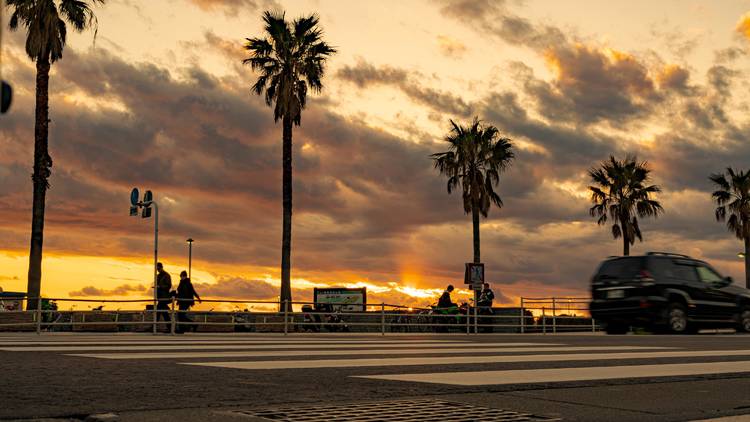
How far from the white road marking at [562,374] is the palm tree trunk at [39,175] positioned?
26.9 meters

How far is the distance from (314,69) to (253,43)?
318 centimetres

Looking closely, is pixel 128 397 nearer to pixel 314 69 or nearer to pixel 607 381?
pixel 607 381

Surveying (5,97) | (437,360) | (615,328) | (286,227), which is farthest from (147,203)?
(5,97)

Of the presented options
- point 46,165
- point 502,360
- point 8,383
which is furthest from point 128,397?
point 46,165

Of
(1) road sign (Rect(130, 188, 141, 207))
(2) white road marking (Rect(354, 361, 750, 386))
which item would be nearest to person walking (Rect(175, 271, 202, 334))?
(1) road sign (Rect(130, 188, 141, 207))

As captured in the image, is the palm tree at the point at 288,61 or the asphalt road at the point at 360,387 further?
the palm tree at the point at 288,61

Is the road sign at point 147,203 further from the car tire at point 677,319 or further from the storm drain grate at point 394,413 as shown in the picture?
the storm drain grate at point 394,413

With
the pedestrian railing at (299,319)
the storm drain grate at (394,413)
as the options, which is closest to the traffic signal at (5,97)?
the storm drain grate at (394,413)

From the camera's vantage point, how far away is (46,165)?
3312 cm

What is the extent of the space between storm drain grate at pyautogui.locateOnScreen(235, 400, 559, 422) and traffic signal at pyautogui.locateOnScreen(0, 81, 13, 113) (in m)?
2.51

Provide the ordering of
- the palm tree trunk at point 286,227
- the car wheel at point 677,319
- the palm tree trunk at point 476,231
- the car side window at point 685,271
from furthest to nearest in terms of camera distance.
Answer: the palm tree trunk at point 476,231
the palm tree trunk at point 286,227
the car side window at point 685,271
the car wheel at point 677,319

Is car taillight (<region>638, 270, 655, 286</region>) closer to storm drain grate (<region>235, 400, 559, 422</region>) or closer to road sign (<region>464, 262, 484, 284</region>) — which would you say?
road sign (<region>464, 262, 484, 284</region>)

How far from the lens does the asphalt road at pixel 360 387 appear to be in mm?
5426

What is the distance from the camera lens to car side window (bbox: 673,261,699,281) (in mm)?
22250
